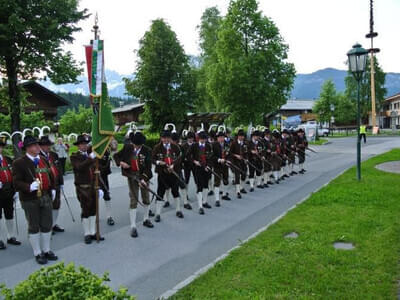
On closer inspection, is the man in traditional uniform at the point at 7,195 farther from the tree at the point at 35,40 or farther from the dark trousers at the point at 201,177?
the tree at the point at 35,40

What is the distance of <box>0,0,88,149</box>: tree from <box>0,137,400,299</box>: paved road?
35.2ft

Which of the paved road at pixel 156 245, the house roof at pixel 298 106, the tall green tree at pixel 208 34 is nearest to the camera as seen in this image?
the paved road at pixel 156 245

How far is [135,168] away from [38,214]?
2365 mm

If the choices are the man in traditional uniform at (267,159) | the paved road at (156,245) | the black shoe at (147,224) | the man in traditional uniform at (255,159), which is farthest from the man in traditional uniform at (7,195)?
the man in traditional uniform at (267,159)

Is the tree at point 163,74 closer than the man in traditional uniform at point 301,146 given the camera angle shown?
No

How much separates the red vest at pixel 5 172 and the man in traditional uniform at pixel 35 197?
108cm

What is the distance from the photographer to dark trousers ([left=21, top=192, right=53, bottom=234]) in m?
6.16

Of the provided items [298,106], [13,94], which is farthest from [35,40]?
[298,106]

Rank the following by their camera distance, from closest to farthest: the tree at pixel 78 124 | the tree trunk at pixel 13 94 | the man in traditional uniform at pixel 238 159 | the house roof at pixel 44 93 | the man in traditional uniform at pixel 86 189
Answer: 1. the man in traditional uniform at pixel 86 189
2. the man in traditional uniform at pixel 238 159
3. the tree trunk at pixel 13 94
4. the house roof at pixel 44 93
5. the tree at pixel 78 124

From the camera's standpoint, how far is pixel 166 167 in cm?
881

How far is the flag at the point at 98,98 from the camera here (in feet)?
→ 23.5

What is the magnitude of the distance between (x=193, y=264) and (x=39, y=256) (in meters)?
2.69

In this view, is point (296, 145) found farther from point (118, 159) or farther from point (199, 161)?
point (118, 159)

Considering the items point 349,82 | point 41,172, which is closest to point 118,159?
point 41,172
